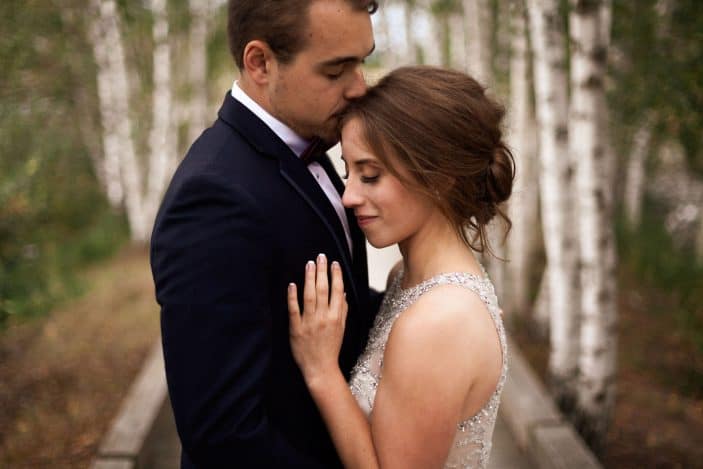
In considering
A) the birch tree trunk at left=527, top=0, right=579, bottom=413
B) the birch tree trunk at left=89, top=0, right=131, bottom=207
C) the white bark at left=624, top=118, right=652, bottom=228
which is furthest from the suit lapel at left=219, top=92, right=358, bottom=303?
the white bark at left=624, top=118, right=652, bottom=228

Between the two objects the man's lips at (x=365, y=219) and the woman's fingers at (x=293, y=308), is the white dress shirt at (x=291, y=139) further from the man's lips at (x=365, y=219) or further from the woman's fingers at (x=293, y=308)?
the woman's fingers at (x=293, y=308)

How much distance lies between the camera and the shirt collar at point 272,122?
1988mm

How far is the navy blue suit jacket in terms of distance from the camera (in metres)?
1.62

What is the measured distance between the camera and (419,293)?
2004mm

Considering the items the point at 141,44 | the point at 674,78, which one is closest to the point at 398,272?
the point at 674,78

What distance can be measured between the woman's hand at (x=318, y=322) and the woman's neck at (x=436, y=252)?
0.33 metres

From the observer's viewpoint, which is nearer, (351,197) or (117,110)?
(351,197)

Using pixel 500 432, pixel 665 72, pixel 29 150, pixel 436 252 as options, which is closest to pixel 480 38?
pixel 665 72

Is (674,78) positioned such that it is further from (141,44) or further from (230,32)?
(141,44)

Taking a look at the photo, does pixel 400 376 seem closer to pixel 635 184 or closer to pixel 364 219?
pixel 364 219

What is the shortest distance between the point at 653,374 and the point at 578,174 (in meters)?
3.40

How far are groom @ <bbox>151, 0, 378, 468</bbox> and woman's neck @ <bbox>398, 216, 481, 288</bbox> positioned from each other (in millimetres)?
181

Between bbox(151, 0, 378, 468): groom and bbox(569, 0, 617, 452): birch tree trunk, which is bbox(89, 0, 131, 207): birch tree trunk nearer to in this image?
bbox(569, 0, 617, 452): birch tree trunk

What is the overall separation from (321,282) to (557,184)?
12.8ft
